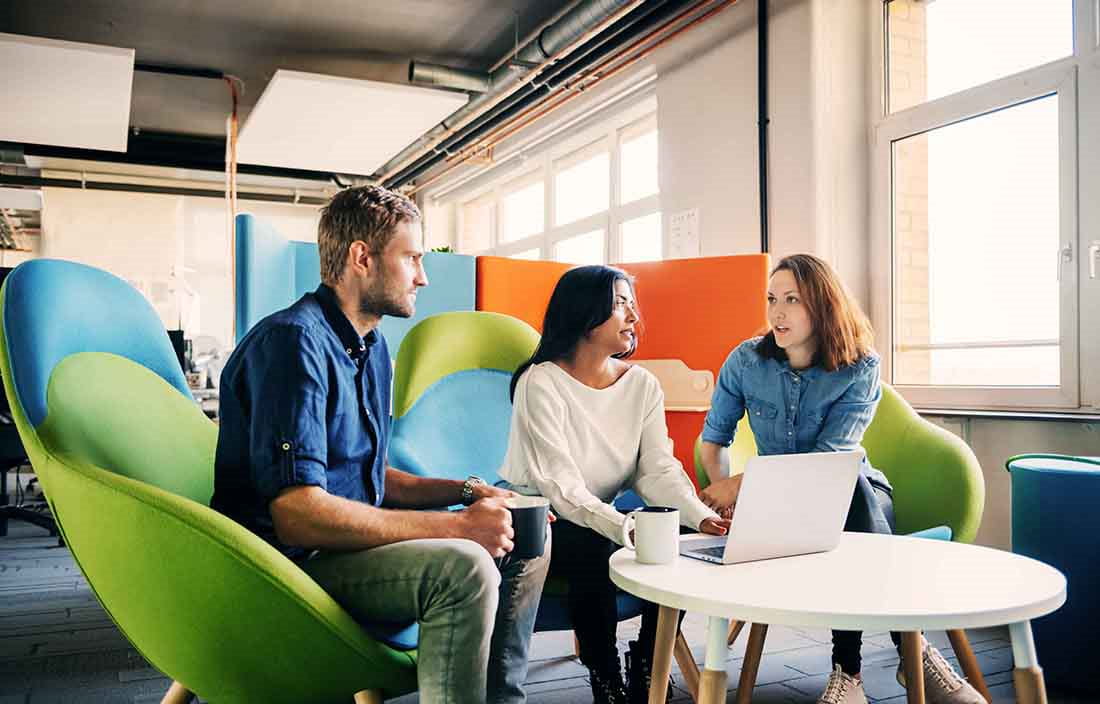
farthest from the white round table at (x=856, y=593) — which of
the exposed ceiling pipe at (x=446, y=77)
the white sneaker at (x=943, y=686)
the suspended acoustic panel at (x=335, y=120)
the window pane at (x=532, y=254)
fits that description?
the window pane at (x=532, y=254)

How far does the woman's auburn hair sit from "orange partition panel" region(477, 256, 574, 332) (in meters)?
1.36

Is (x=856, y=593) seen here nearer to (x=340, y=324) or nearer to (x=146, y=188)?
(x=340, y=324)

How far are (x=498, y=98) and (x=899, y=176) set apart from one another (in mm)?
3250

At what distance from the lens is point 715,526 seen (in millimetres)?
2047

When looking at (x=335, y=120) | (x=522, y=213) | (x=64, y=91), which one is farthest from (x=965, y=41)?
(x=64, y=91)

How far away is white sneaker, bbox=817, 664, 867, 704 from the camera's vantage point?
2.05m

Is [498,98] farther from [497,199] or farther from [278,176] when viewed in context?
[278,176]

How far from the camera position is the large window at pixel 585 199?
666 centimetres

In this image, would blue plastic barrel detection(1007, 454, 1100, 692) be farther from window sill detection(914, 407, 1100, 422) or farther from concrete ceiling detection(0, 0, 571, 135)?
concrete ceiling detection(0, 0, 571, 135)

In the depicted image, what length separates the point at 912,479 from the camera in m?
2.71

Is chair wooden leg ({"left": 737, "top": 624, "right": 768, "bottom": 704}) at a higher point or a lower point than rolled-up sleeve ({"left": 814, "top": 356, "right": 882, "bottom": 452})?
lower

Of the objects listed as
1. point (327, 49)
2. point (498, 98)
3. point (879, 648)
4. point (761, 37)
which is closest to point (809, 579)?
point (879, 648)

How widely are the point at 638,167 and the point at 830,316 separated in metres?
4.40

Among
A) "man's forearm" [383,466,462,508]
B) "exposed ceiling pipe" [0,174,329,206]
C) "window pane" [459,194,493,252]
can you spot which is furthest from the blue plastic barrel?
"exposed ceiling pipe" [0,174,329,206]
